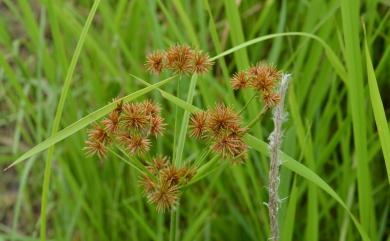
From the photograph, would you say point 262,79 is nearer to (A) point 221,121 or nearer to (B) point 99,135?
(A) point 221,121

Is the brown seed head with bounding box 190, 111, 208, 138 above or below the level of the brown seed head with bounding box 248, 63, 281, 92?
below

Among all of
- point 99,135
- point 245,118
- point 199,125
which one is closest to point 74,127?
point 99,135

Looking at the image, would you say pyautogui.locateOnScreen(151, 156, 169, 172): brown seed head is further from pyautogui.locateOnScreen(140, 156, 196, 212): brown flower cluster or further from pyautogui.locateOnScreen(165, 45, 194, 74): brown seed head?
Answer: pyautogui.locateOnScreen(165, 45, 194, 74): brown seed head

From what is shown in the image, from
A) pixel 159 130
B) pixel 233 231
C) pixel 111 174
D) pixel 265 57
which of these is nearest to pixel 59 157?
pixel 111 174

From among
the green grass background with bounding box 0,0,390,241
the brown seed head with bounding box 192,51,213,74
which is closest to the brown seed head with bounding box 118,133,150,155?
the brown seed head with bounding box 192,51,213,74

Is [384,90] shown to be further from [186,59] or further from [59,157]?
[186,59]
